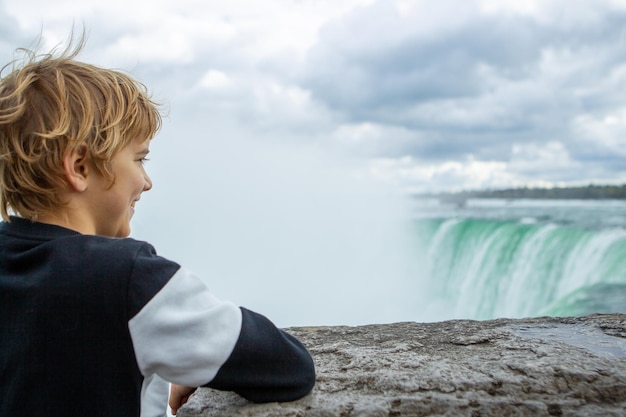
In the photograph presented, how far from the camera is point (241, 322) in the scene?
106cm

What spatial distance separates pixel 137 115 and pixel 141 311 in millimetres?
421

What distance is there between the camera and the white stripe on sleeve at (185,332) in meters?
1.01

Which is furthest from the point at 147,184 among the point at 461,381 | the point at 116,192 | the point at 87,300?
the point at 461,381

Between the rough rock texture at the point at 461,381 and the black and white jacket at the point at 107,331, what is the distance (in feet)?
0.58

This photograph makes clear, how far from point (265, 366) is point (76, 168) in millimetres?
499

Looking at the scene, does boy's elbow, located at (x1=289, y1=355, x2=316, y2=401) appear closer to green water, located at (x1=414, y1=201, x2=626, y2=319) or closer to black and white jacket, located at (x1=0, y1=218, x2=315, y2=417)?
black and white jacket, located at (x1=0, y1=218, x2=315, y2=417)

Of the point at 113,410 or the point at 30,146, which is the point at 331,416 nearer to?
the point at 113,410

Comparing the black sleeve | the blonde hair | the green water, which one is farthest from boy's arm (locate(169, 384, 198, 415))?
the green water

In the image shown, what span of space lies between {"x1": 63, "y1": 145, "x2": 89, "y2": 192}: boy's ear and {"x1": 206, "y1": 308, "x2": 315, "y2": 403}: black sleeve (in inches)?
15.0

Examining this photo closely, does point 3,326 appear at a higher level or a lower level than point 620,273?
higher

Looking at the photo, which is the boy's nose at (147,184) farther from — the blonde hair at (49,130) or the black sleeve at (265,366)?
the black sleeve at (265,366)

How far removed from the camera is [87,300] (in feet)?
3.36

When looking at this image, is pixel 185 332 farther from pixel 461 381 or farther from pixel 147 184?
pixel 461 381

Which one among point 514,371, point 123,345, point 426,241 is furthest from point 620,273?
point 123,345
